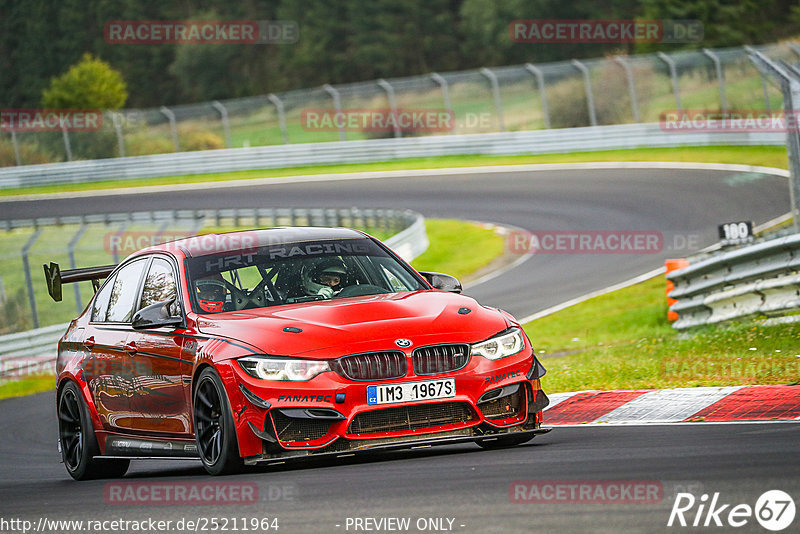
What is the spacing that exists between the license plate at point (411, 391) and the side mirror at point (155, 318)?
5.00 ft

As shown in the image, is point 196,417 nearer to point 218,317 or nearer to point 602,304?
point 218,317

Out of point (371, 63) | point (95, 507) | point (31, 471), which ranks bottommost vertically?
point (371, 63)

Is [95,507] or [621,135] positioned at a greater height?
[95,507]

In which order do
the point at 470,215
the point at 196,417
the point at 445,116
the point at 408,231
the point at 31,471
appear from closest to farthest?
the point at 196,417 → the point at 31,471 → the point at 408,231 → the point at 470,215 → the point at 445,116

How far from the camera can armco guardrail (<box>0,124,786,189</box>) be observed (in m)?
38.9

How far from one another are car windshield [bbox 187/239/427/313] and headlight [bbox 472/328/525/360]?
1.03 metres

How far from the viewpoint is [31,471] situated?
1005cm

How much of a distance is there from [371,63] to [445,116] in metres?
39.3

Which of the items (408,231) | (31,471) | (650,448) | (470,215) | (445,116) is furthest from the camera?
(445,116)

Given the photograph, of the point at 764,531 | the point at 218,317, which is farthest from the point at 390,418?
the point at 764,531
